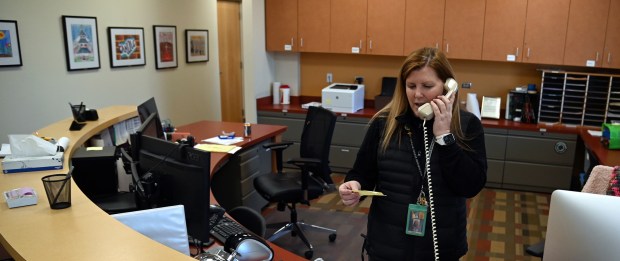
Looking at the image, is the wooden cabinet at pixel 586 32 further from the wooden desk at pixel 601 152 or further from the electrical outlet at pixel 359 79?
the electrical outlet at pixel 359 79

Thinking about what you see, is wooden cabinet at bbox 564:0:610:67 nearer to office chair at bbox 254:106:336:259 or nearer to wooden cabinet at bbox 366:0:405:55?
wooden cabinet at bbox 366:0:405:55

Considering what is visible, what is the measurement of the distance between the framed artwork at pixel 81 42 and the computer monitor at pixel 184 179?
320 centimetres

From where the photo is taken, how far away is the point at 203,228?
1.64 m

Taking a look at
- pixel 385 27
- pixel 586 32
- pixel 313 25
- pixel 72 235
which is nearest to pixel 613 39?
pixel 586 32

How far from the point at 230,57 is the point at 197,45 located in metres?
1.02

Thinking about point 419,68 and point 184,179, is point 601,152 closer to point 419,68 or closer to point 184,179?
point 419,68

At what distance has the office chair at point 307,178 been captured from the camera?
358 cm

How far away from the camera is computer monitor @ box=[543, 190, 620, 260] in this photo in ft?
4.08

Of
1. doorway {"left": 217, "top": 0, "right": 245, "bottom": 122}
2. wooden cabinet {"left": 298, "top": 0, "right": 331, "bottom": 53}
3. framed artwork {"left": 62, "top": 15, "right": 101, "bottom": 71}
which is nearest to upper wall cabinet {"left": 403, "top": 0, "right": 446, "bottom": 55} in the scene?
wooden cabinet {"left": 298, "top": 0, "right": 331, "bottom": 53}

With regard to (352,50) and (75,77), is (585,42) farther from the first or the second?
(75,77)

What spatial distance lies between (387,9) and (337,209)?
2.41 meters

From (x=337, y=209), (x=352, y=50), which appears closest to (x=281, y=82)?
(x=352, y=50)

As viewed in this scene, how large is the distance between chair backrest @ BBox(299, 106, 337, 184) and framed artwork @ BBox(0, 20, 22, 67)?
8.18ft

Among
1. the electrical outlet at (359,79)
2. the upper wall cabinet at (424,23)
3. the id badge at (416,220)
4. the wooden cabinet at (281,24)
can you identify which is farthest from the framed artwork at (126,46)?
the id badge at (416,220)
